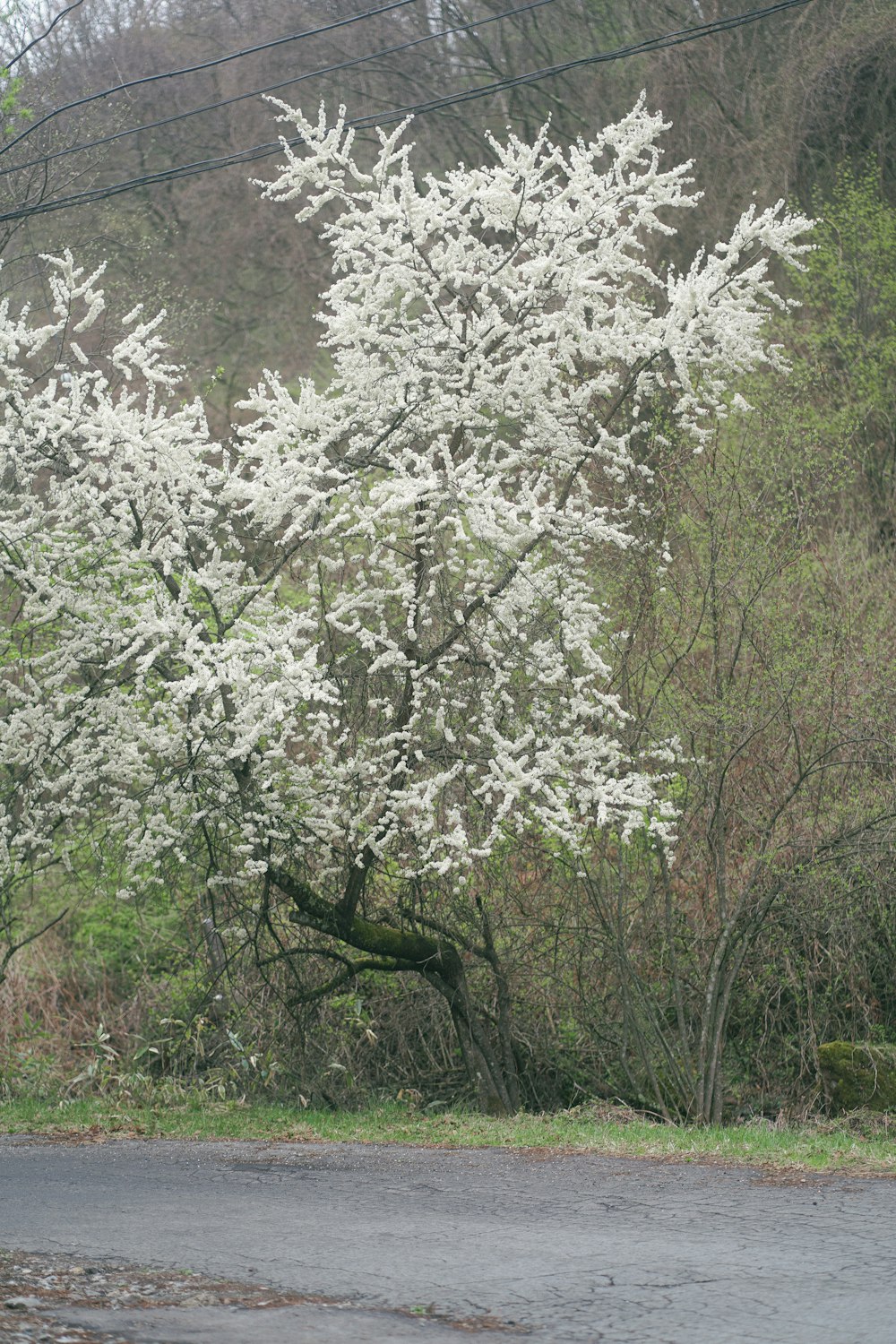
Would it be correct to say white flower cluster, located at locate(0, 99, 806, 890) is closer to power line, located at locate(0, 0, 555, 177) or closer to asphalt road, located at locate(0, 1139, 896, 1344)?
power line, located at locate(0, 0, 555, 177)

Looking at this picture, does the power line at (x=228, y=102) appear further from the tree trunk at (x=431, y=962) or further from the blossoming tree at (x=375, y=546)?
the tree trunk at (x=431, y=962)

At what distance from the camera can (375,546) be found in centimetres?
1181

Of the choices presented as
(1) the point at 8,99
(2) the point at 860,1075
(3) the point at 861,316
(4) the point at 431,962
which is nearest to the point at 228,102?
(1) the point at 8,99

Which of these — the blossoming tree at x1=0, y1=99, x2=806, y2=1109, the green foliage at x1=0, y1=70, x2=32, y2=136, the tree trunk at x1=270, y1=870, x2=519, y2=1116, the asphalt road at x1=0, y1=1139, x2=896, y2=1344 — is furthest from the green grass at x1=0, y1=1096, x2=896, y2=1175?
the green foliage at x1=0, y1=70, x2=32, y2=136

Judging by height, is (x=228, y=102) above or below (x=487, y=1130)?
above

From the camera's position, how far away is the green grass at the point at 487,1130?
9.48 m

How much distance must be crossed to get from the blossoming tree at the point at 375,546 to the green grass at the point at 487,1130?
1889 mm

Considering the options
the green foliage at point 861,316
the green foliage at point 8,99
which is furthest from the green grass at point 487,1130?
the green foliage at point 861,316

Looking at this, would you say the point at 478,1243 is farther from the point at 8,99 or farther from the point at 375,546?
the point at 8,99

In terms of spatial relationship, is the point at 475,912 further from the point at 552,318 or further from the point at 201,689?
the point at 552,318

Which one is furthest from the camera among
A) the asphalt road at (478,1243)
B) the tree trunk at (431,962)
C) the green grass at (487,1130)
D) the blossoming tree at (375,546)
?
the tree trunk at (431,962)

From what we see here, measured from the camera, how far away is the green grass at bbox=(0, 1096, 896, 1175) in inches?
373

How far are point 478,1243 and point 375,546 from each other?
20.3 ft

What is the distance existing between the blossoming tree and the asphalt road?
114 inches
